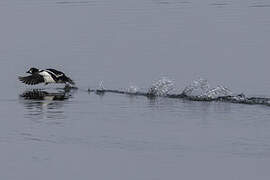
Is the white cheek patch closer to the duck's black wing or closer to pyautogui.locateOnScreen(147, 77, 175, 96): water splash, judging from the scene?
the duck's black wing

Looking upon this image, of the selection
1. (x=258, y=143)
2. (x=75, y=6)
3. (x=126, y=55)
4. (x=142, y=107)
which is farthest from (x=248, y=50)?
(x=75, y=6)

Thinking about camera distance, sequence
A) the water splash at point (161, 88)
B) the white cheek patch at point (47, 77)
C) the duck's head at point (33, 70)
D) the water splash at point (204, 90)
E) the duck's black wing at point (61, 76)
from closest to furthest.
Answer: the water splash at point (204, 90)
the water splash at point (161, 88)
the duck's black wing at point (61, 76)
the white cheek patch at point (47, 77)
the duck's head at point (33, 70)

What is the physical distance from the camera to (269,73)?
28.2m

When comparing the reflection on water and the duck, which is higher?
the duck

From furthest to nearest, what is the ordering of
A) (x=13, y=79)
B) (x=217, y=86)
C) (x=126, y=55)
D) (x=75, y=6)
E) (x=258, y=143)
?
(x=75, y=6), (x=126, y=55), (x=13, y=79), (x=217, y=86), (x=258, y=143)

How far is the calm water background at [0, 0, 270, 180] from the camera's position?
17500mm

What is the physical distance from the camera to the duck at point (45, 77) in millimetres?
27172

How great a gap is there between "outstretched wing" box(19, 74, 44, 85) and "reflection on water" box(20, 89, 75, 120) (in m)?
0.23

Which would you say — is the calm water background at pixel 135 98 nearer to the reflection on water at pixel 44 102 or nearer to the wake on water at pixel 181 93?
the reflection on water at pixel 44 102

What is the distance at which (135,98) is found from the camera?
82.4 feet

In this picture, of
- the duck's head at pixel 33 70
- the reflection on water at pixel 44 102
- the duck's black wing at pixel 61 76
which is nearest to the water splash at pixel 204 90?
the reflection on water at pixel 44 102

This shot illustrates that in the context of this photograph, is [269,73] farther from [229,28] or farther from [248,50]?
[229,28]

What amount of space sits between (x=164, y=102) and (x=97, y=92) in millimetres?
2527

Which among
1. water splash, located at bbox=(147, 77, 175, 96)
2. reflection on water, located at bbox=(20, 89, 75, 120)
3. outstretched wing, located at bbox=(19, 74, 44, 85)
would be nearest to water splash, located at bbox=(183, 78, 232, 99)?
water splash, located at bbox=(147, 77, 175, 96)
